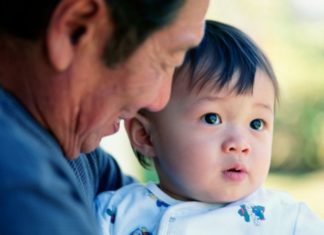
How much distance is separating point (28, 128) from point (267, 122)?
2.73ft

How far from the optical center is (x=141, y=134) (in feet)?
6.84

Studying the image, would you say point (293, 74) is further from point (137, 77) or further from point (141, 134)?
point (137, 77)

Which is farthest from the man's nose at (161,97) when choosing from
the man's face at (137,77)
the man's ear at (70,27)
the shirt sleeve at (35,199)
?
the shirt sleeve at (35,199)

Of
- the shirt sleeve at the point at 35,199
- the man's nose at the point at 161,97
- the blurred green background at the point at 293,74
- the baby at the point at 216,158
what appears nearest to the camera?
the shirt sleeve at the point at 35,199

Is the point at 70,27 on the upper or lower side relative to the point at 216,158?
upper

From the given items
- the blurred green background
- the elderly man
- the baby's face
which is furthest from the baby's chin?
the blurred green background

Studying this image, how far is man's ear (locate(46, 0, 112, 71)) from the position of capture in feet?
4.31

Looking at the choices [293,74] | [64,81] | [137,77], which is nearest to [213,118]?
[137,77]

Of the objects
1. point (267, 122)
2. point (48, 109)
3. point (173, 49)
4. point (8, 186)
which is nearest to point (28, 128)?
point (48, 109)

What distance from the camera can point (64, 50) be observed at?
134cm

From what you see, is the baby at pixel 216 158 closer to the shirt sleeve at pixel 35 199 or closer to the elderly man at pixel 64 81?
the elderly man at pixel 64 81

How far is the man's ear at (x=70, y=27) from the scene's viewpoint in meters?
1.31

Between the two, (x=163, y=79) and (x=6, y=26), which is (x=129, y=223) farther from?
(x=6, y=26)

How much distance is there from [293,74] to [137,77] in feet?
18.1
